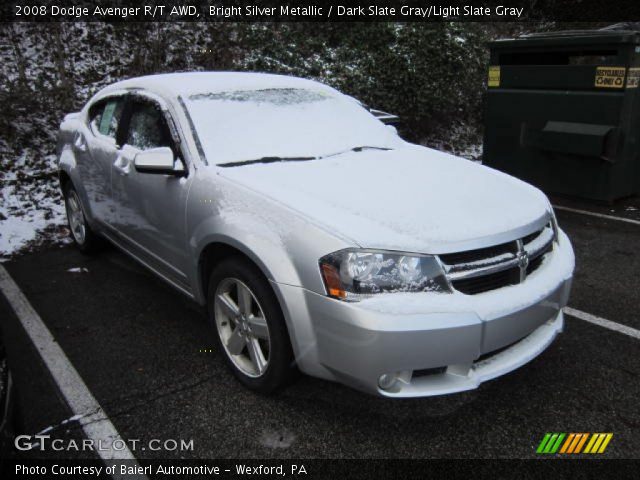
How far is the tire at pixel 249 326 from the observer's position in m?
2.53

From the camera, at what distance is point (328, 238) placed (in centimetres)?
229

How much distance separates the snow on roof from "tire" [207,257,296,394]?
4.09 feet

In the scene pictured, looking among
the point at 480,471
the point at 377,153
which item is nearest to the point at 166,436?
the point at 480,471

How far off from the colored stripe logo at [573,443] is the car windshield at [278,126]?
1.94 metres

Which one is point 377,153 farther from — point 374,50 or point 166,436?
point 374,50

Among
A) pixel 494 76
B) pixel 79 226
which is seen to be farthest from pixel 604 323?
pixel 79 226

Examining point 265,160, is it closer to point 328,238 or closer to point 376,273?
point 328,238

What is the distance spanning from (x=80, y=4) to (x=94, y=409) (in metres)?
8.22

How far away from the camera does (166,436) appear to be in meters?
2.54

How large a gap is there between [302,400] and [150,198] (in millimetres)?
1562

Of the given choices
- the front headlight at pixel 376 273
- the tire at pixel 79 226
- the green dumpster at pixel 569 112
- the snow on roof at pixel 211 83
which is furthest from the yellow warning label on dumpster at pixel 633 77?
the tire at pixel 79 226

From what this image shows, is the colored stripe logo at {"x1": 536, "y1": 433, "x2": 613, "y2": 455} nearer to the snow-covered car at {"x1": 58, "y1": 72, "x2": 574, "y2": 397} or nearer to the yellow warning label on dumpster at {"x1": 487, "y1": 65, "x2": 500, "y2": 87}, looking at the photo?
the snow-covered car at {"x1": 58, "y1": 72, "x2": 574, "y2": 397}

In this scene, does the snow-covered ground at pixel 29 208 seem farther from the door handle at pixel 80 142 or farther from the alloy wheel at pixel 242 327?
the alloy wheel at pixel 242 327

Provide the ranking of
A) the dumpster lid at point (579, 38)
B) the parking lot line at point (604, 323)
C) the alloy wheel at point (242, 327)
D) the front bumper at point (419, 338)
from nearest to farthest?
1. the front bumper at point (419, 338)
2. the alloy wheel at point (242, 327)
3. the parking lot line at point (604, 323)
4. the dumpster lid at point (579, 38)
